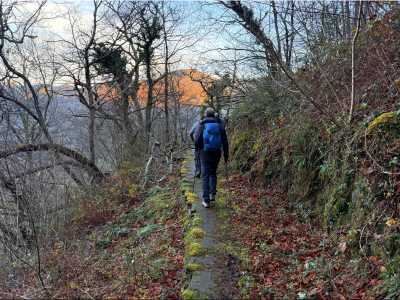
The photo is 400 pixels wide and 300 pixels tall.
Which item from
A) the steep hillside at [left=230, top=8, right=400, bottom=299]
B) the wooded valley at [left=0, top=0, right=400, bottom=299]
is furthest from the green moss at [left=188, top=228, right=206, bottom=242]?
the steep hillside at [left=230, top=8, right=400, bottom=299]

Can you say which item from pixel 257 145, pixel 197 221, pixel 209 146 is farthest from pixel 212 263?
pixel 257 145

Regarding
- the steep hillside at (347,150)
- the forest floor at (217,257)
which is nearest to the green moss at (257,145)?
the steep hillside at (347,150)

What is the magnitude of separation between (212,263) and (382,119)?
3.60 m

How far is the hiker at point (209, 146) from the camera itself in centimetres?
594

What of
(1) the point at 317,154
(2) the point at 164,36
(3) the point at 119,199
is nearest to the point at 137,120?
(2) the point at 164,36

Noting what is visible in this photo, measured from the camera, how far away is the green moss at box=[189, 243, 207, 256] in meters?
4.39

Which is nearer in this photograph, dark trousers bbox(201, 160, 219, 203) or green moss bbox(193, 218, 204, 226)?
green moss bbox(193, 218, 204, 226)

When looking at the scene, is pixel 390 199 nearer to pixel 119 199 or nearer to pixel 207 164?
pixel 207 164

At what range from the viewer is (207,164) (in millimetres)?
6113

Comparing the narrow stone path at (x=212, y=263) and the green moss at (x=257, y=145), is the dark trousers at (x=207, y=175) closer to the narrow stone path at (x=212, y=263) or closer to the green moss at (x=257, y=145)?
the narrow stone path at (x=212, y=263)

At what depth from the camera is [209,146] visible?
5922mm

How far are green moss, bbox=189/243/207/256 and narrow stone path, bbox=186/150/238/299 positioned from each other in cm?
2

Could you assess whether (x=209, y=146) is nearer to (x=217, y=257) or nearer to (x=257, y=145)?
(x=217, y=257)

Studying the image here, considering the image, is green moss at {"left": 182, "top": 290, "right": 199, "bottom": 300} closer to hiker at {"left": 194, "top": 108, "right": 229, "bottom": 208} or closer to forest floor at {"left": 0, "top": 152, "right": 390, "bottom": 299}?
forest floor at {"left": 0, "top": 152, "right": 390, "bottom": 299}
